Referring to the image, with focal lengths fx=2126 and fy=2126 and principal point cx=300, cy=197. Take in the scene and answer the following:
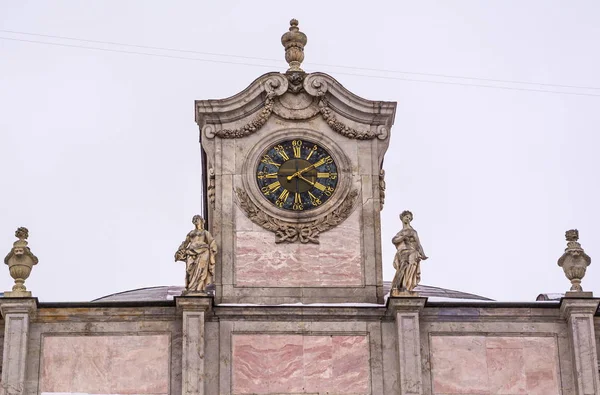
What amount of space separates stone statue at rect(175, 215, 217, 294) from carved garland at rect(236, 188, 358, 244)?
4.16 feet

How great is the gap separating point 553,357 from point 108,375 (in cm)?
1005

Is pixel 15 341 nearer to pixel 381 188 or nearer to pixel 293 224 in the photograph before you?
pixel 293 224

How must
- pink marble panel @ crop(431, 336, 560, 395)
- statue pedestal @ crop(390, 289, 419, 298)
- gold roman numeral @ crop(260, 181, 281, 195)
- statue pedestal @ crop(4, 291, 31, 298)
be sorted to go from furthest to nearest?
gold roman numeral @ crop(260, 181, 281, 195)
statue pedestal @ crop(390, 289, 419, 298)
pink marble panel @ crop(431, 336, 560, 395)
statue pedestal @ crop(4, 291, 31, 298)

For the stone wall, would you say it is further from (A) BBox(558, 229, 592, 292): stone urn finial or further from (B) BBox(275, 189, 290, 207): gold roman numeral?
(B) BBox(275, 189, 290, 207): gold roman numeral

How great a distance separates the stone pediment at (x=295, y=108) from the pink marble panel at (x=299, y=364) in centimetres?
534

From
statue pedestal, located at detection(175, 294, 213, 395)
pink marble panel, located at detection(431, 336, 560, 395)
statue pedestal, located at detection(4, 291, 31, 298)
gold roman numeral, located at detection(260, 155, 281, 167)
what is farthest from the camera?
gold roman numeral, located at detection(260, 155, 281, 167)

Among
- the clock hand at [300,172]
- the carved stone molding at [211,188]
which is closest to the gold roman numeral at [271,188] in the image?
the clock hand at [300,172]

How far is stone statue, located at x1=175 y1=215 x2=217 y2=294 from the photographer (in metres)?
48.2

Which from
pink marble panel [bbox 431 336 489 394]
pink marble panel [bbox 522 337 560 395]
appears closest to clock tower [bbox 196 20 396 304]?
pink marble panel [bbox 431 336 489 394]

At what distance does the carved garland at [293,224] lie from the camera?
49.3 m

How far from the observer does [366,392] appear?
156 feet

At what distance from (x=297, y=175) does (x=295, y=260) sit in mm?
2132

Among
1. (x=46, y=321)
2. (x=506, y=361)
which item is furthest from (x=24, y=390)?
(x=506, y=361)

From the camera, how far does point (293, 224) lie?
49.5m
